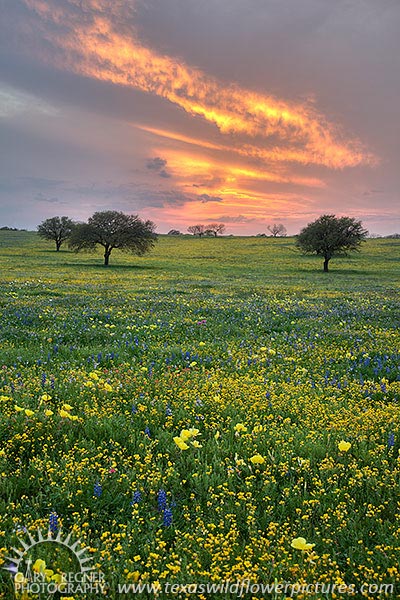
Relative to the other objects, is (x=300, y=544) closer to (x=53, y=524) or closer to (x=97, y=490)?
(x=97, y=490)

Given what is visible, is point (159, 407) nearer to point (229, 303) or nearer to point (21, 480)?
point (21, 480)

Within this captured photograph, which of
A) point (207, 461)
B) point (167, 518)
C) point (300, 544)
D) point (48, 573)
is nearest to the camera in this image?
point (48, 573)

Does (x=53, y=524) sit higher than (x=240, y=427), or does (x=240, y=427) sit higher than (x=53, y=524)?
(x=240, y=427)

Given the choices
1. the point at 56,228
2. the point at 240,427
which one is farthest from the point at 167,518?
the point at 56,228

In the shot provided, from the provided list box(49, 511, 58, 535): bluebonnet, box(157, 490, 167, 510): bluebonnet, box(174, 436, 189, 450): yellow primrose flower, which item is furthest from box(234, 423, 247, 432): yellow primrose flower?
box(49, 511, 58, 535): bluebonnet

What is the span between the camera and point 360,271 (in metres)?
55.7

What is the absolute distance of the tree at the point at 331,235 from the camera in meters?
57.8

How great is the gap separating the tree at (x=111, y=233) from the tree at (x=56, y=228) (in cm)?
2771

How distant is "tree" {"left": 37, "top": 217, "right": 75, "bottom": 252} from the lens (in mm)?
83438

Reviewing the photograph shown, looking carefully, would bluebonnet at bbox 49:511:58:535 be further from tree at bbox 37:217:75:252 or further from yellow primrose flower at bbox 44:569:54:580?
tree at bbox 37:217:75:252

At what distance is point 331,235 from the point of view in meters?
57.5

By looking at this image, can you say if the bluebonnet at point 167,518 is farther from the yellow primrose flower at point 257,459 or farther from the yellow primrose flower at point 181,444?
the yellow primrose flower at point 257,459

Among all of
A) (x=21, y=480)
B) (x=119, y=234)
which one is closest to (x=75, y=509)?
(x=21, y=480)

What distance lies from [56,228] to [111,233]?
33.4m
